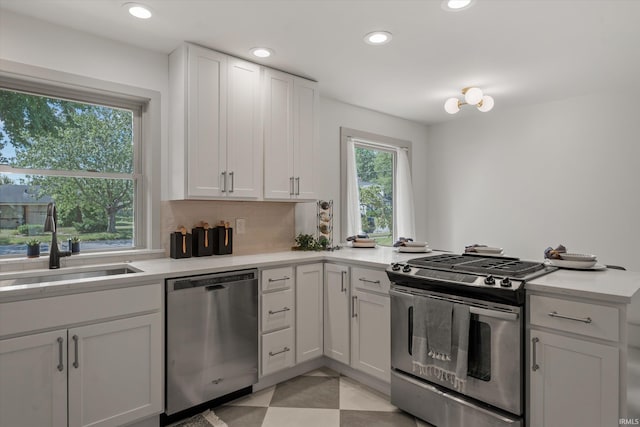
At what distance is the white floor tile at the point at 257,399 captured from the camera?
2453 millimetres

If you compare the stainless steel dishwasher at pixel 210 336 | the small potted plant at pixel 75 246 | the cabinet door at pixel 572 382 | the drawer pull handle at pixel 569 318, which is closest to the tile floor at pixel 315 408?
the stainless steel dishwasher at pixel 210 336

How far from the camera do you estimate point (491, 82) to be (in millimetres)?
3418

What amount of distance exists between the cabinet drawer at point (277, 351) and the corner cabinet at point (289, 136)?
110cm

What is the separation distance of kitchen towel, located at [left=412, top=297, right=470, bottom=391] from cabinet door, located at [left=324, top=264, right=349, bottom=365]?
65 centimetres

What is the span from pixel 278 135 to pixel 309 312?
4.87 feet

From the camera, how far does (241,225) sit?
10.3 feet

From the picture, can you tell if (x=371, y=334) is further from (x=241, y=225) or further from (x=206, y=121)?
(x=206, y=121)

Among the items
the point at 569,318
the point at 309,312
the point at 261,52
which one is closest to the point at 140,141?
the point at 261,52

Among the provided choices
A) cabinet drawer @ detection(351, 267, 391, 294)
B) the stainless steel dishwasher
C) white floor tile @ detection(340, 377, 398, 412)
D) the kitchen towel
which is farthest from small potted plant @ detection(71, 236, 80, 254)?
the kitchen towel

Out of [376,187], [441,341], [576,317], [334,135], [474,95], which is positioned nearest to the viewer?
[576,317]

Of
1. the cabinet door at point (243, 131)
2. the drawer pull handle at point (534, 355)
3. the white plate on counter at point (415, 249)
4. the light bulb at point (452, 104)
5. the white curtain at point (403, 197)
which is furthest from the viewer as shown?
the white curtain at point (403, 197)

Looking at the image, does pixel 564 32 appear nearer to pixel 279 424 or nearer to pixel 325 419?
pixel 325 419

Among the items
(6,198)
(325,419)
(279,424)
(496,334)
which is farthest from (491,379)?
(6,198)

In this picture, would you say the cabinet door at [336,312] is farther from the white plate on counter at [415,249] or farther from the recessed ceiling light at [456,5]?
the recessed ceiling light at [456,5]
